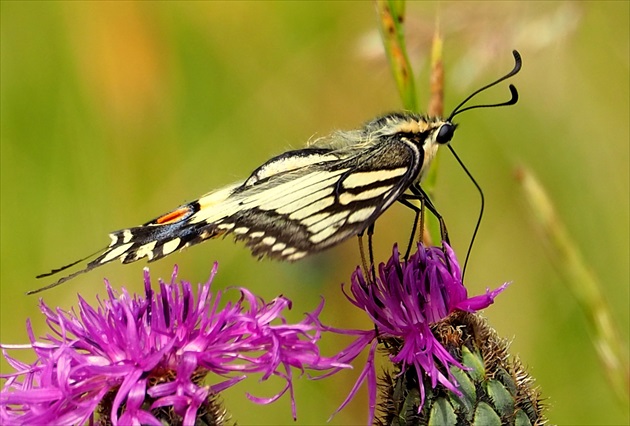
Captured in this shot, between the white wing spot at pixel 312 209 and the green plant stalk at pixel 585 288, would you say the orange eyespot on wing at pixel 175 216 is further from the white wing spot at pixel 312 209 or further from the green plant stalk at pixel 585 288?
the green plant stalk at pixel 585 288

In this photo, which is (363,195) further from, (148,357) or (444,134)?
(148,357)

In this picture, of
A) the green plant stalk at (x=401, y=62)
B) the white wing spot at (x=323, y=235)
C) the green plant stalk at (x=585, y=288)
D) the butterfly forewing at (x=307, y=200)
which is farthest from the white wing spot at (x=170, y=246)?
the green plant stalk at (x=585, y=288)

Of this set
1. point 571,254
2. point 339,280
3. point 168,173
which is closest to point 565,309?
point 339,280

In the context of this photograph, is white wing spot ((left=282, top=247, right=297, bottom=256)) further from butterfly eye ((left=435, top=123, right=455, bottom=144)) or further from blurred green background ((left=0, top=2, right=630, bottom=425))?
blurred green background ((left=0, top=2, right=630, bottom=425))

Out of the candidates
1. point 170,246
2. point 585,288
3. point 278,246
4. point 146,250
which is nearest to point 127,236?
point 146,250

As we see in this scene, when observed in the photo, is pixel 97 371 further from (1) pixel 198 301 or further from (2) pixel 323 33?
(2) pixel 323 33
